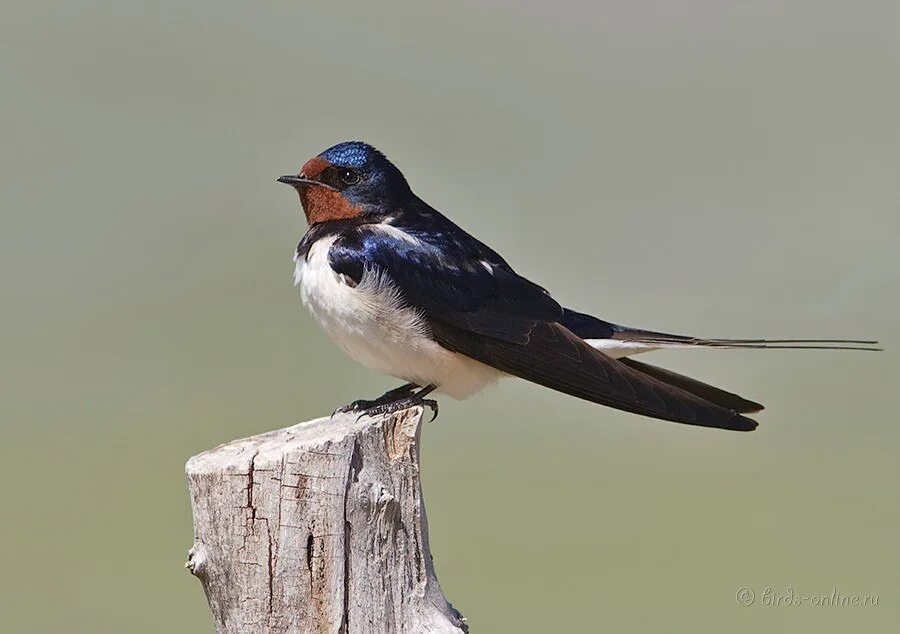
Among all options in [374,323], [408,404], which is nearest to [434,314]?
[374,323]

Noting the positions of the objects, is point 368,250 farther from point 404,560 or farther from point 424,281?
point 404,560

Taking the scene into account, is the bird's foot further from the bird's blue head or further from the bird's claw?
the bird's blue head

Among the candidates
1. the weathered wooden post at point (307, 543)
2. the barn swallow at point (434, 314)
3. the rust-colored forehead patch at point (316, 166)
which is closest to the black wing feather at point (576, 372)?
the barn swallow at point (434, 314)

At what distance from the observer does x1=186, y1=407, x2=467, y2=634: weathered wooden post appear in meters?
2.33

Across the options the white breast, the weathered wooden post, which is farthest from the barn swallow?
the weathered wooden post

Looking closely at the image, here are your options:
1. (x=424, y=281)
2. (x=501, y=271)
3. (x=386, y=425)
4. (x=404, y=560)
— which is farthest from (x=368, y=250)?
(x=404, y=560)

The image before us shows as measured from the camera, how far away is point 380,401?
3.15m

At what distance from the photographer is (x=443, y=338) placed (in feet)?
10.5

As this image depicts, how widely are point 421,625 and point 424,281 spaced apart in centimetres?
109

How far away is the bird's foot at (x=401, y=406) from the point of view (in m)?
2.72

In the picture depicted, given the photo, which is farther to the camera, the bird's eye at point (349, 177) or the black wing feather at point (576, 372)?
the bird's eye at point (349, 177)

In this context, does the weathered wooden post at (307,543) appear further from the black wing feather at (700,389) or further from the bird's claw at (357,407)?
the black wing feather at (700,389)

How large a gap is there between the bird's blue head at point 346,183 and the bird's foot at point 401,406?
0.57m

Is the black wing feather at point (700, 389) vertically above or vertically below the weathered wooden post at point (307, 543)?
above
